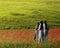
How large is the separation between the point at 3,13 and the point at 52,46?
7.72 metres

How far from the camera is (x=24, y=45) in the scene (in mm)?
7316

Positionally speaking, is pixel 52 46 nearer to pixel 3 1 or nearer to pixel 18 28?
pixel 18 28

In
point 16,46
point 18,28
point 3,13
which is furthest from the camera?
point 3,13

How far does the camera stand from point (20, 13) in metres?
14.8

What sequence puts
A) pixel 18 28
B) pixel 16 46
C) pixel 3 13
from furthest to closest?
pixel 3 13 < pixel 18 28 < pixel 16 46

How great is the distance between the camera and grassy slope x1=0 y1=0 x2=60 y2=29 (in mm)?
14180

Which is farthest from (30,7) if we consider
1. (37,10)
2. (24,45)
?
(24,45)

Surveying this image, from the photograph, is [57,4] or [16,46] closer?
[16,46]

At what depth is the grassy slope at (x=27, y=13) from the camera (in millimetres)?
14180

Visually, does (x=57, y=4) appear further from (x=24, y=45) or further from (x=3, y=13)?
(x=24, y=45)

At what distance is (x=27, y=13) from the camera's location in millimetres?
15016


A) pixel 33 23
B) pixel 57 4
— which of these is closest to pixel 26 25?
pixel 33 23

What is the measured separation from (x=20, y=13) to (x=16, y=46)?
7.67 metres

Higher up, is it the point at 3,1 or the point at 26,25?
the point at 3,1
